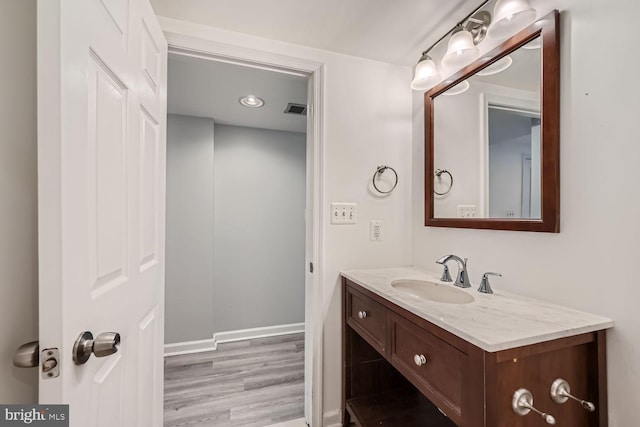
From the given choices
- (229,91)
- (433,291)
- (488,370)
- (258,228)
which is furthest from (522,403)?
(258,228)

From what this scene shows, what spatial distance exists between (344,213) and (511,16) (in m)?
1.12

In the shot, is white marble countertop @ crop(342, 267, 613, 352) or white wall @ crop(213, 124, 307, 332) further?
white wall @ crop(213, 124, 307, 332)

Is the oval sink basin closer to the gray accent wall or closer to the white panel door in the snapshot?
the white panel door

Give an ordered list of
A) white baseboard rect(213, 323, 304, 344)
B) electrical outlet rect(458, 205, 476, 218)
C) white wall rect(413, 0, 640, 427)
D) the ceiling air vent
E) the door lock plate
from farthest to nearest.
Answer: white baseboard rect(213, 323, 304, 344) → the ceiling air vent → electrical outlet rect(458, 205, 476, 218) → white wall rect(413, 0, 640, 427) → the door lock plate

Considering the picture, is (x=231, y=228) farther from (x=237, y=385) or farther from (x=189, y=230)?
(x=237, y=385)

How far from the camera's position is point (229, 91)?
1.97m

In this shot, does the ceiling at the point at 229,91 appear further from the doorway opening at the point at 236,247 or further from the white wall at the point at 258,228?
the white wall at the point at 258,228

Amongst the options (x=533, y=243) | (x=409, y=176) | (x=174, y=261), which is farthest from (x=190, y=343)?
(x=533, y=243)

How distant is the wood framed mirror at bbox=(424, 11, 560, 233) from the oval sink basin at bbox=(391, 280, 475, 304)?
0.33 metres

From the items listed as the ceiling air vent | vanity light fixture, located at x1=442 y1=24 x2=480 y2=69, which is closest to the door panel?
the ceiling air vent

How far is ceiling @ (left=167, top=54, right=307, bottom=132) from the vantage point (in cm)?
167

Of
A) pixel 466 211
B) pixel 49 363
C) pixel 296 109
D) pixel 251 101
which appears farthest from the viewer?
pixel 296 109

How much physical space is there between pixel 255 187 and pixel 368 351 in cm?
190

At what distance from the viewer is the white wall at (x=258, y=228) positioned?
2678 mm
